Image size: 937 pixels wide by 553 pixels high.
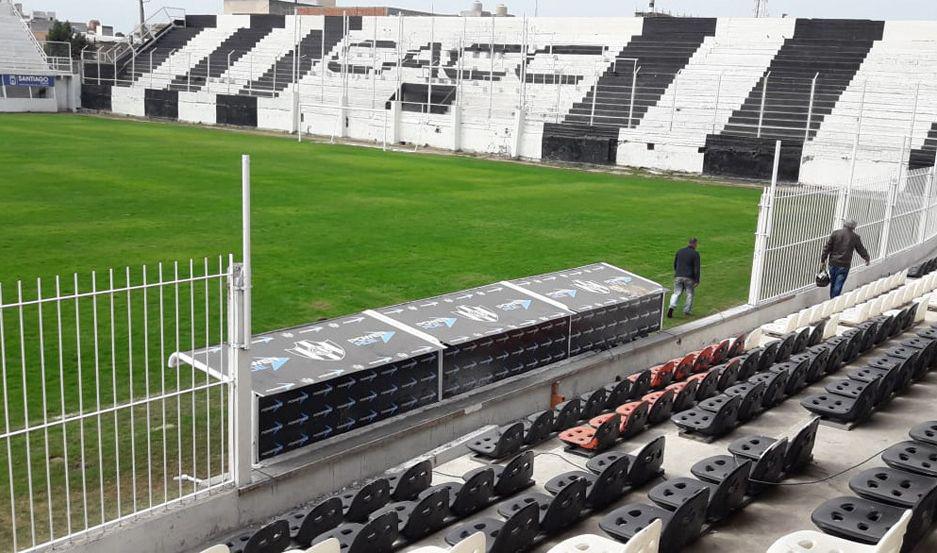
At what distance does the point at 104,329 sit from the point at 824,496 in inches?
353

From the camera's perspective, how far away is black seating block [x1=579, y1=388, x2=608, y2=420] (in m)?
10.2

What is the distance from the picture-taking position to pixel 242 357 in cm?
777

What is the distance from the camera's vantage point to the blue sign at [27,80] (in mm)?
54500

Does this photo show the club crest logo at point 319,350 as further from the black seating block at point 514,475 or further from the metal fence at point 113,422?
the black seating block at point 514,475

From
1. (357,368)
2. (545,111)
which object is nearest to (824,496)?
(357,368)

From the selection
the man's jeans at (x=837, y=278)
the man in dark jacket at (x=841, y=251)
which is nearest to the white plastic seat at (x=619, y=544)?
the man in dark jacket at (x=841, y=251)

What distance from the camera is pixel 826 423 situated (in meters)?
9.43

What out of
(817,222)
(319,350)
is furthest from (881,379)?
(817,222)

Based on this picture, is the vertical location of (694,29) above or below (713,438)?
above

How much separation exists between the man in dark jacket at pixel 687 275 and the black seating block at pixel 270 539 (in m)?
9.66

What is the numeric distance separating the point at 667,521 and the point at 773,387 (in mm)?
4018

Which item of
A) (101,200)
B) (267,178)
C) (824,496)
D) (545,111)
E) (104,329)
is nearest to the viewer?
(824,496)

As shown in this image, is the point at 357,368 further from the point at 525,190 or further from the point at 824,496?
the point at 525,190

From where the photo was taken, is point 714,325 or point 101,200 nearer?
point 714,325
